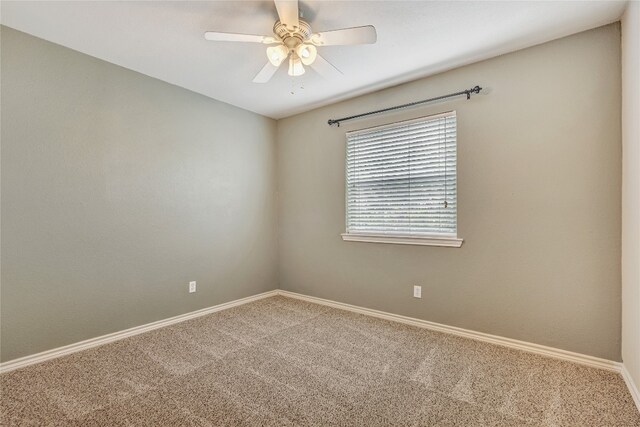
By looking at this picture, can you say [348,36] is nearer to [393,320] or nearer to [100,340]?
[393,320]

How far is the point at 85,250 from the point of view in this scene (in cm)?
254

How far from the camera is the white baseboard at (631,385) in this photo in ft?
5.74

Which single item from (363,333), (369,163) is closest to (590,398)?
(363,333)

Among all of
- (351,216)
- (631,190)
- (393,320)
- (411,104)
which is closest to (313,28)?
(411,104)

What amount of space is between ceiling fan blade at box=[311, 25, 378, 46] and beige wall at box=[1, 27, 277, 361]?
6.37 ft

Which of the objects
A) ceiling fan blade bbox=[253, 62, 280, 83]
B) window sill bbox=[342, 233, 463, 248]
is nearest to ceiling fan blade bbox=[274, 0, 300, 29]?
ceiling fan blade bbox=[253, 62, 280, 83]

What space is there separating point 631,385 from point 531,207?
125 cm

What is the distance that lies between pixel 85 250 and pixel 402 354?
273 cm

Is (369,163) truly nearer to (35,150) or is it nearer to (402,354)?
(402,354)

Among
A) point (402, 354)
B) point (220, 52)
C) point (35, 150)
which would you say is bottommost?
point (402, 354)

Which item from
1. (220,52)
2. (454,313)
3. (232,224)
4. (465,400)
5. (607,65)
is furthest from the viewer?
(232,224)

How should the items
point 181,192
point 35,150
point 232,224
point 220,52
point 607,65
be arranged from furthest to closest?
1. point 232,224
2. point 181,192
3. point 220,52
4. point 35,150
5. point 607,65

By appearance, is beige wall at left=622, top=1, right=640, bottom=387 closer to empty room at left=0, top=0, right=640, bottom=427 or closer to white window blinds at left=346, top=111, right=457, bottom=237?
empty room at left=0, top=0, right=640, bottom=427

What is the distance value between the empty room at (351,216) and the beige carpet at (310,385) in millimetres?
16
